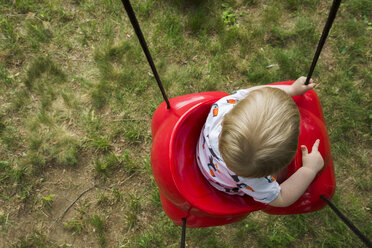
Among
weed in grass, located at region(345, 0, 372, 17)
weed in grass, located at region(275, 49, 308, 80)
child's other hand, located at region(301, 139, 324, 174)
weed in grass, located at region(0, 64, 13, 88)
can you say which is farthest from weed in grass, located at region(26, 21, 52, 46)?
weed in grass, located at region(345, 0, 372, 17)

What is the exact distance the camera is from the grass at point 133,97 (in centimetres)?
144

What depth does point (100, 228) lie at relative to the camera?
1440 millimetres

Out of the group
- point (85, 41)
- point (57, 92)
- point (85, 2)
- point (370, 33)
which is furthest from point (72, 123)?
point (370, 33)

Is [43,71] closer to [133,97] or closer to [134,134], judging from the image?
[133,97]

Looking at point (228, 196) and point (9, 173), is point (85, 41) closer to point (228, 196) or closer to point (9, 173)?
point (9, 173)

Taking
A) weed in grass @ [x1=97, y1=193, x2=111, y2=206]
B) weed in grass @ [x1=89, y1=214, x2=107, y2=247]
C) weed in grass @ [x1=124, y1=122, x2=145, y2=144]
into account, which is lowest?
weed in grass @ [x1=89, y1=214, x2=107, y2=247]

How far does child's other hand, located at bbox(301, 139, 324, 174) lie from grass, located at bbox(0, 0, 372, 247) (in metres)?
0.52

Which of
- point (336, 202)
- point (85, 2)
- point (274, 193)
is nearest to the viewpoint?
point (274, 193)

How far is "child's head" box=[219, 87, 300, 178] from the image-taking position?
2.39 feet

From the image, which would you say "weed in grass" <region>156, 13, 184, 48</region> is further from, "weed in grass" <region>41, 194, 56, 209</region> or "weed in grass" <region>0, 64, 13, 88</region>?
"weed in grass" <region>41, 194, 56, 209</region>

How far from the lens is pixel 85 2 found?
188cm

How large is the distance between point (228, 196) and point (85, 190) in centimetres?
84

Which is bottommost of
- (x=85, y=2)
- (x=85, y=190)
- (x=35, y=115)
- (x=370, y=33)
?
(x=85, y=190)

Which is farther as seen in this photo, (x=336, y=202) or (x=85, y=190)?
(x=85, y=190)
